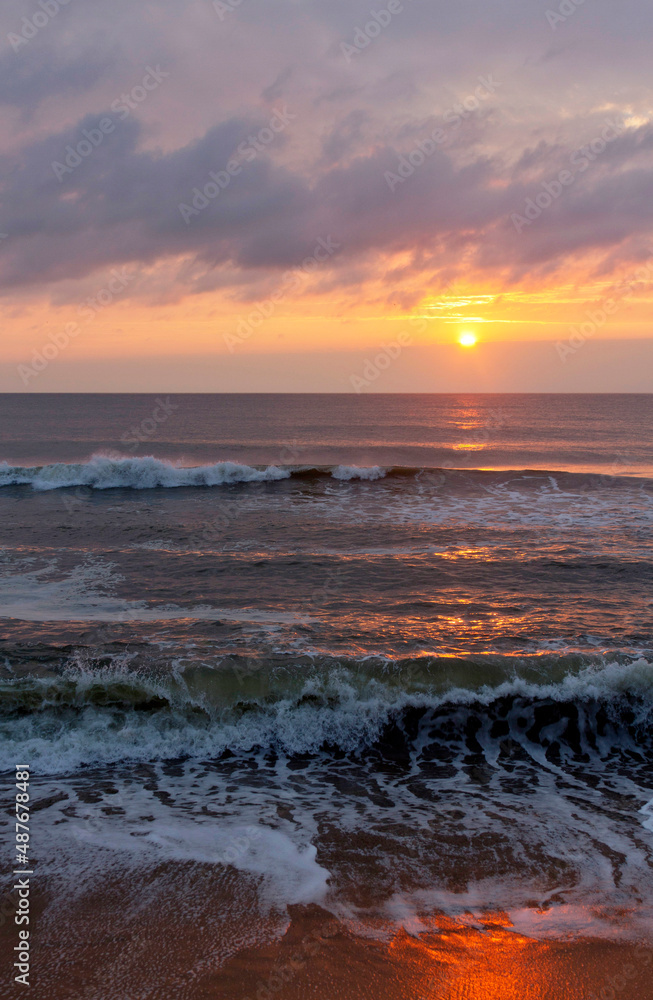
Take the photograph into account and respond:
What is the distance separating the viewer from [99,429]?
60.8 m

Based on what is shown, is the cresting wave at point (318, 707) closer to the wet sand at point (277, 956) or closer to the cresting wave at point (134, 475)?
the wet sand at point (277, 956)

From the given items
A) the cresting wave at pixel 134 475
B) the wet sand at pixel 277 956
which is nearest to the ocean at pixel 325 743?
the wet sand at pixel 277 956

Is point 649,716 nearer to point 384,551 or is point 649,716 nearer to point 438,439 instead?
point 384,551

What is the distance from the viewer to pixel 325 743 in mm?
7457

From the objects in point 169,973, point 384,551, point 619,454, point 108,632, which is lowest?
point 169,973

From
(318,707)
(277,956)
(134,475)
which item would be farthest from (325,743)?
(134,475)

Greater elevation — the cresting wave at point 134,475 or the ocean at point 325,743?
the cresting wave at point 134,475

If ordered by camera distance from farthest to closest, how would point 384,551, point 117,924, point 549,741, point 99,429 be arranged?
1. point 99,429
2. point 384,551
3. point 549,741
4. point 117,924

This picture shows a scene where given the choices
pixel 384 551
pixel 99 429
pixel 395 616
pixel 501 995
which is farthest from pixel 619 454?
pixel 99 429

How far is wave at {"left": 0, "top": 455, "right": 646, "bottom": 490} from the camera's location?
26359 mm

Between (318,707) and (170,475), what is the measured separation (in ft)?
66.9

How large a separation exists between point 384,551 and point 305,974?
448 inches

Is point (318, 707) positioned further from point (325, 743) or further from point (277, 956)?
point (277, 956)

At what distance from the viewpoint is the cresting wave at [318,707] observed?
24.0ft
